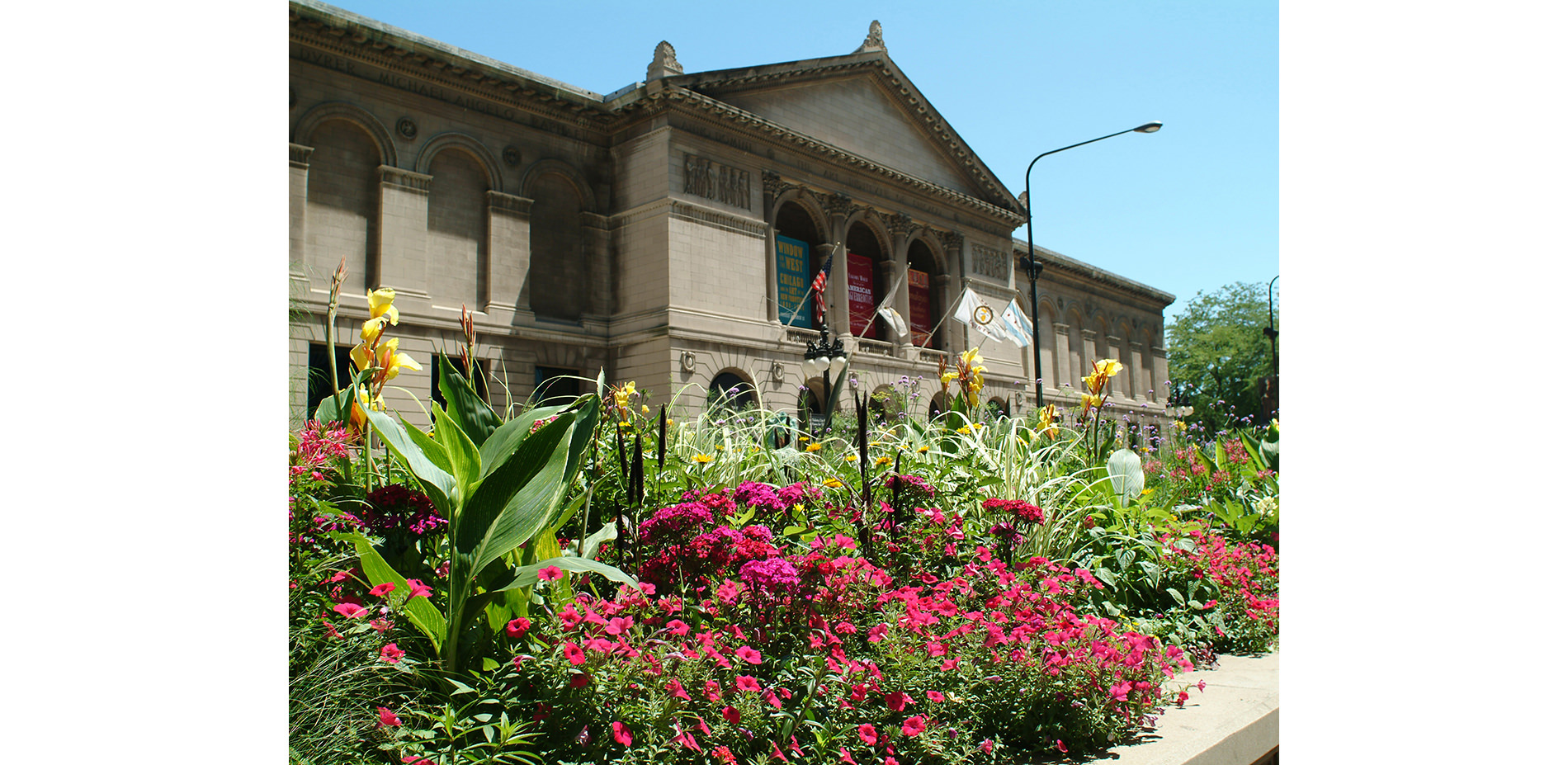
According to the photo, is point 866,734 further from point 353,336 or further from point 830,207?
point 830,207

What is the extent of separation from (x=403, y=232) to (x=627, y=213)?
6.48 m

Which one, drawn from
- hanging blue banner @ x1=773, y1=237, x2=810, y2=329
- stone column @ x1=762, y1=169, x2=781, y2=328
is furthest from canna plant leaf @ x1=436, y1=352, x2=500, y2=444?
hanging blue banner @ x1=773, y1=237, x2=810, y2=329

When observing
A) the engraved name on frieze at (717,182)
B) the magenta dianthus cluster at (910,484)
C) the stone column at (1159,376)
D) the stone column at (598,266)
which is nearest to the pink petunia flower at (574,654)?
the magenta dianthus cluster at (910,484)

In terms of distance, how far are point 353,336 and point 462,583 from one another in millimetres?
22576

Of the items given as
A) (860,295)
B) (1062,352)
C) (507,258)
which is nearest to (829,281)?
(860,295)

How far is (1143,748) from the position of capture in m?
3.68

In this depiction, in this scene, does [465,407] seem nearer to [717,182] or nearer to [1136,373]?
[717,182]

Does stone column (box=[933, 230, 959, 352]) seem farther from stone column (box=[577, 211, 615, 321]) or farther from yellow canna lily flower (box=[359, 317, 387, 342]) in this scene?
yellow canna lily flower (box=[359, 317, 387, 342])

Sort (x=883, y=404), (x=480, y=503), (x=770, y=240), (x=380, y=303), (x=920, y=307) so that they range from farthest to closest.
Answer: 1. (x=920, y=307)
2. (x=770, y=240)
3. (x=883, y=404)
4. (x=380, y=303)
5. (x=480, y=503)

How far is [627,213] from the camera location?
1072 inches

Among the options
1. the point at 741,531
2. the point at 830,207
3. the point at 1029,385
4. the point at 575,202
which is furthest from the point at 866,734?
the point at 1029,385

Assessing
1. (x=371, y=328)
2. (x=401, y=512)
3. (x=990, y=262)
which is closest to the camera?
(x=401, y=512)

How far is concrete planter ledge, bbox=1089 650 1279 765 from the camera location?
141 inches

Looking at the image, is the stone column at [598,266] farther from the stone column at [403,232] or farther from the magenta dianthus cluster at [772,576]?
the magenta dianthus cluster at [772,576]
